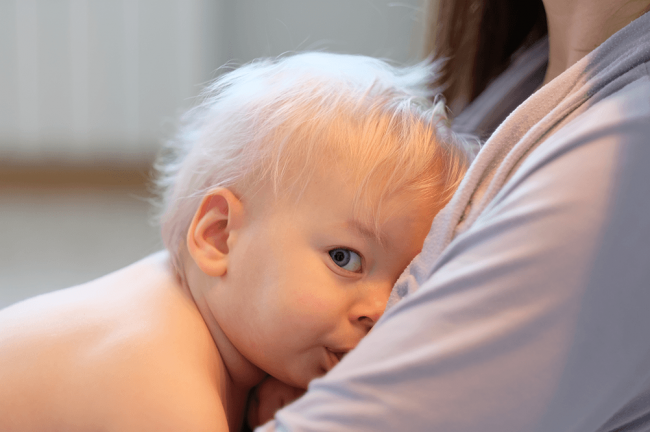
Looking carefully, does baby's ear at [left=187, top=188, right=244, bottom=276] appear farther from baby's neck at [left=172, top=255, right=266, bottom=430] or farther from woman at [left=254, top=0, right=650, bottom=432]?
woman at [left=254, top=0, right=650, bottom=432]

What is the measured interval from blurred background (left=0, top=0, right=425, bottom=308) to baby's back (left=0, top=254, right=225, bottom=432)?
293 centimetres

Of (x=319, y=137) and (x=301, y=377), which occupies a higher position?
(x=319, y=137)

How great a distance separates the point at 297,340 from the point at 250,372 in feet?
0.51

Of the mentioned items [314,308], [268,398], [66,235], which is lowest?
[66,235]

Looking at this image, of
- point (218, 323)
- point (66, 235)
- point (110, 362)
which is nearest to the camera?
point (110, 362)

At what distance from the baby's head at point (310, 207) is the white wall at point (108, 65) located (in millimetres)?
3137

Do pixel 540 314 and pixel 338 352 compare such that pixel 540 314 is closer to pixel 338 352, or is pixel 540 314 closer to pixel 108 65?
pixel 338 352

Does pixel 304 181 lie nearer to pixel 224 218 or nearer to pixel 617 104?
pixel 224 218

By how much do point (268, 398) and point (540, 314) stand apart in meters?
0.52

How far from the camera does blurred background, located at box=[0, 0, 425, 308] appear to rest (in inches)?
147

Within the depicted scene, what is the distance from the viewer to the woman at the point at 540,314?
1.43 ft

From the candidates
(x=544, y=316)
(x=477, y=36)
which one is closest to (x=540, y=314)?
(x=544, y=316)

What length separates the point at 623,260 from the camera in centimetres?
43

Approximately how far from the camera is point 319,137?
0.75 meters
